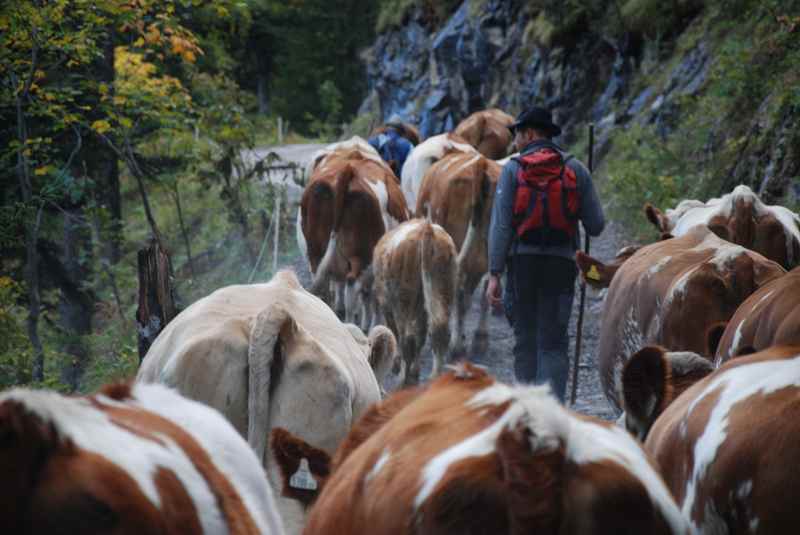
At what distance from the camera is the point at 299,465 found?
376cm

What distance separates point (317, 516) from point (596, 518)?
968mm

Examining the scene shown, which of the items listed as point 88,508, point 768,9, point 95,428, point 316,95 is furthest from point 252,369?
point 316,95

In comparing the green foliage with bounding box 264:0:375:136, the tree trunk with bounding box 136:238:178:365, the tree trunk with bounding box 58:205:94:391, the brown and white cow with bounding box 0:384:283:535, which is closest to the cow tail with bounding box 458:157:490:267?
the tree trunk with bounding box 58:205:94:391

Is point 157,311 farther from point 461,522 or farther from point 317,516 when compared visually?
point 461,522

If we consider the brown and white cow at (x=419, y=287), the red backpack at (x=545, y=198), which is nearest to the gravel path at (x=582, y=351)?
the brown and white cow at (x=419, y=287)

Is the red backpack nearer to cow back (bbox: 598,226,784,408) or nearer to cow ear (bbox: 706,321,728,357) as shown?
cow back (bbox: 598,226,784,408)

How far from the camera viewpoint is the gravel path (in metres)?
→ 10.2

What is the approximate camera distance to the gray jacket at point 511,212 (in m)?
8.52

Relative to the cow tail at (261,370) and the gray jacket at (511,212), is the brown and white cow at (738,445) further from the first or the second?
the gray jacket at (511,212)

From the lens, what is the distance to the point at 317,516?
3045 millimetres

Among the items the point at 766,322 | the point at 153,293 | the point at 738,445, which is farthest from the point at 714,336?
the point at 153,293

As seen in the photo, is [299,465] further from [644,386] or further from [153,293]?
[153,293]

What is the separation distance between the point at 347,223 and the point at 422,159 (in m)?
4.00

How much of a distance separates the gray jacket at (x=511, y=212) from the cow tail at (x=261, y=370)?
3919mm
